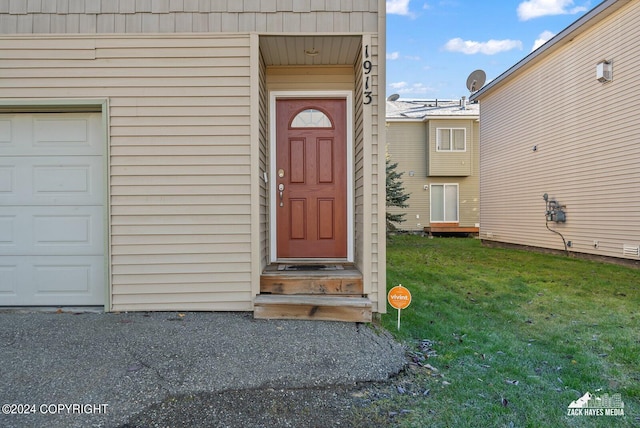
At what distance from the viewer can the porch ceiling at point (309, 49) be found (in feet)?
12.4

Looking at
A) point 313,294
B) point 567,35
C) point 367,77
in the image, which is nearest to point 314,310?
point 313,294

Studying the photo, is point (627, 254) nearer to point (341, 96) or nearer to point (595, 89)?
point (595, 89)

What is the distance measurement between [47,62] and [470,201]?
47.5 ft

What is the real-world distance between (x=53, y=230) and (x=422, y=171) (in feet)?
44.6

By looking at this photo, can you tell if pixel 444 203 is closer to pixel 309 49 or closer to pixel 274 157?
pixel 274 157

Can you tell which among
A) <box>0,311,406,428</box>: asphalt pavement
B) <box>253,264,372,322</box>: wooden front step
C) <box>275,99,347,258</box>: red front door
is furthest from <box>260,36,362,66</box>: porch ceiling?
<box>0,311,406,428</box>: asphalt pavement

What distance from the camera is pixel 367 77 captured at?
370 cm

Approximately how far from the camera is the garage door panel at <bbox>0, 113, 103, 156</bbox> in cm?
382

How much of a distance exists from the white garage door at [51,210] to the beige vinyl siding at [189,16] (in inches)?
33.0

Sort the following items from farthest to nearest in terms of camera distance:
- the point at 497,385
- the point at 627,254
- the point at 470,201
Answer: the point at 470,201, the point at 627,254, the point at 497,385

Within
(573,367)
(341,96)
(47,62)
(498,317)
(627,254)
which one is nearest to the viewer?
(573,367)

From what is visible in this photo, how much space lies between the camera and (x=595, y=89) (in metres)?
7.98

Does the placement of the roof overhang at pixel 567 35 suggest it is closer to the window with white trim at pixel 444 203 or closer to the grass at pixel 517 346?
the grass at pixel 517 346

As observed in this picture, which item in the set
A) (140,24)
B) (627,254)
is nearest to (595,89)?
(627,254)
